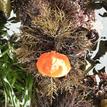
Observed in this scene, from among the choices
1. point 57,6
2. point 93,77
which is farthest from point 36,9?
point 93,77

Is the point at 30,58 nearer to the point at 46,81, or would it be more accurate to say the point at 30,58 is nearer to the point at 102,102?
the point at 46,81

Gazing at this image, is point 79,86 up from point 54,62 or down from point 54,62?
down

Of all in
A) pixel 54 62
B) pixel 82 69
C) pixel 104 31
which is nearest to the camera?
pixel 54 62

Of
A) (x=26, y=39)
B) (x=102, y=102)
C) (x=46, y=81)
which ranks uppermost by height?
(x=26, y=39)
